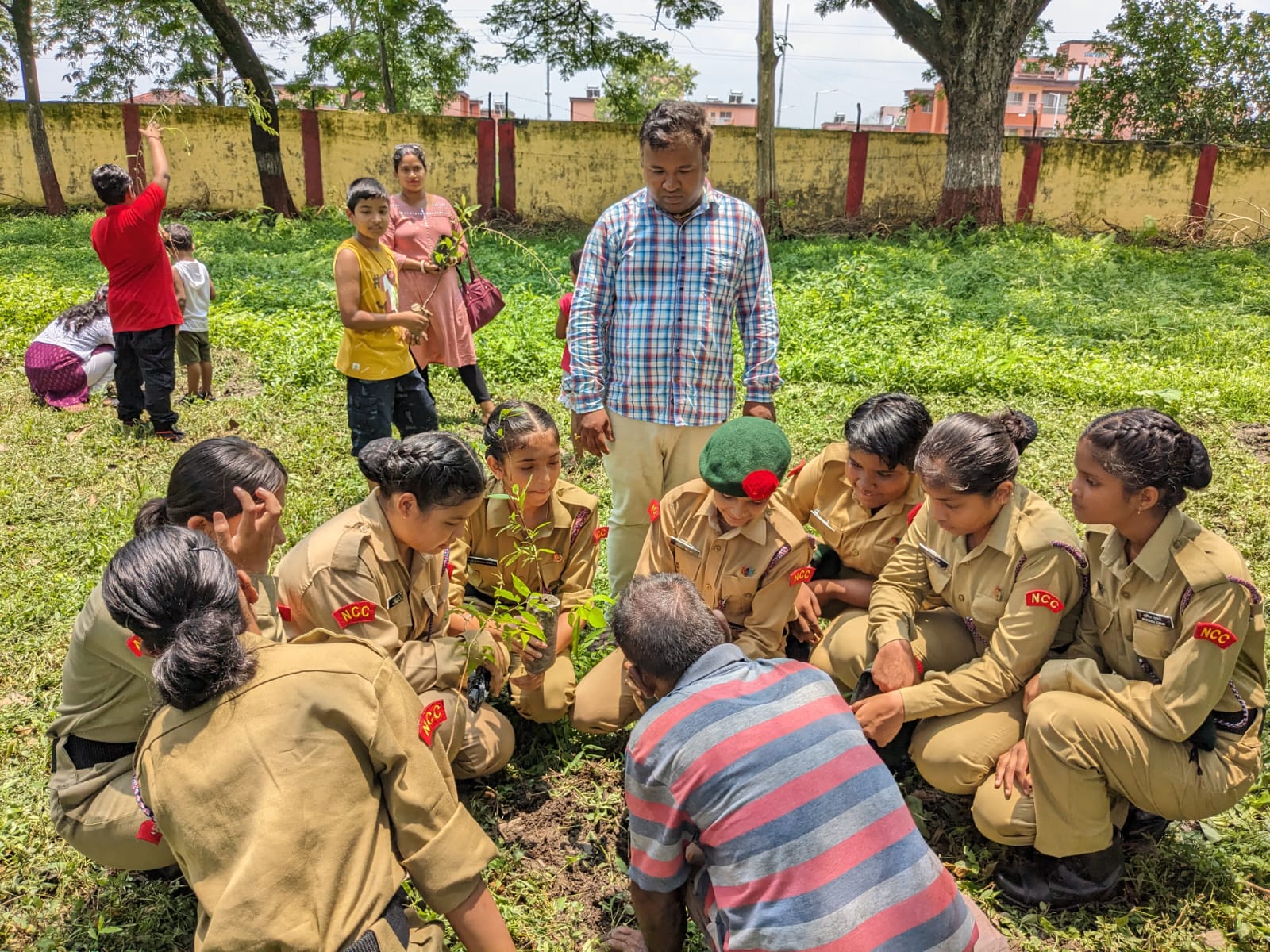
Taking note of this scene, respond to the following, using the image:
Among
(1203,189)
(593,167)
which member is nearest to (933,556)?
(593,167)

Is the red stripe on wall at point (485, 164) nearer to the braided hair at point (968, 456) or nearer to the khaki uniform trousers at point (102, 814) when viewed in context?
the braided hair at point (968, 456)

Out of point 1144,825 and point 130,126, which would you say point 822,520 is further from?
point 130,126

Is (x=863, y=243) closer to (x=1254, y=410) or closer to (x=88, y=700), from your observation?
(x=1254, y=410)

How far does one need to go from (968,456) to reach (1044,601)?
1.62ft

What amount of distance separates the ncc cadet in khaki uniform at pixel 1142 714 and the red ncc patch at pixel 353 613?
1901mm

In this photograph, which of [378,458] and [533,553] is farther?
[533,553]

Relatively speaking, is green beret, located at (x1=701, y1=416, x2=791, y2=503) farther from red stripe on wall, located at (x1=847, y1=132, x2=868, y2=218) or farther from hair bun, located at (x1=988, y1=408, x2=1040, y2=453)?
red stripe on wall, located at (x1=847, y1=132, x2=868, y2=218)

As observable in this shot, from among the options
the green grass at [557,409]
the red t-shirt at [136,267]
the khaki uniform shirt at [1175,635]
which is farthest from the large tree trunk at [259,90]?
the khaki uniform shirt at [1175,635]

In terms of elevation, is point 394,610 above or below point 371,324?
below

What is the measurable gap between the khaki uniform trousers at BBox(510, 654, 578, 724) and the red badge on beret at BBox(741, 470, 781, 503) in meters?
0.95

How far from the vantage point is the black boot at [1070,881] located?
2.56 metres

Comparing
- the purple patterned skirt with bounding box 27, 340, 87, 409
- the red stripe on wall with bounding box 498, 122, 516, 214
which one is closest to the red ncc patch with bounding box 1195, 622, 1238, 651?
the purple patterned skirt with bounding box 27, 340, 87, 409

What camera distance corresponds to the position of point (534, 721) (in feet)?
10.8

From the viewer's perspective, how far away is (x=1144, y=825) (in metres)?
2.68
